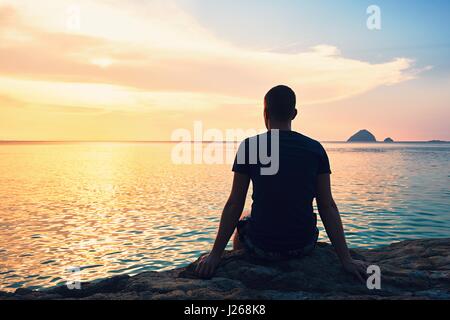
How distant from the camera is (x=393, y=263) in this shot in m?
6.40

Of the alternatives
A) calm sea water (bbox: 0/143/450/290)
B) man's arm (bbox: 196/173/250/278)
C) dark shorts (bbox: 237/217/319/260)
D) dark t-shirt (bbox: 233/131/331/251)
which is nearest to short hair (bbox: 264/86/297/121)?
dark t-shirt (bbox: 233/131/331/251)

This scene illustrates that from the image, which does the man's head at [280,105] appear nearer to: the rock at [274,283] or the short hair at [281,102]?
the short hair at [281,102]

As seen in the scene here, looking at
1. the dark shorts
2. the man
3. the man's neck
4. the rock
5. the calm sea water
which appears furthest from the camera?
the calm sea water

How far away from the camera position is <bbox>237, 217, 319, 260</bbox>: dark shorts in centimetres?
520

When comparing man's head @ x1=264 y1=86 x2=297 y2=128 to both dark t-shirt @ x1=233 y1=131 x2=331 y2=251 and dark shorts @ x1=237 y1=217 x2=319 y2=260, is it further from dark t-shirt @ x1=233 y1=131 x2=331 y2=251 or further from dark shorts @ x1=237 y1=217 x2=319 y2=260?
dark shorts @ x1=237 y1=217 x2=319 y2=260

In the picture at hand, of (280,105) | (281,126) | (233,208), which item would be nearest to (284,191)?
(233,208)

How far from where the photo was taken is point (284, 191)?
483 cm

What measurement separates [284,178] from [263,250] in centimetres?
107

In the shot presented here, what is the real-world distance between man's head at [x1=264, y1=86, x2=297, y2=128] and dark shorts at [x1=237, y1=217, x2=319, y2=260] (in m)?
1.41

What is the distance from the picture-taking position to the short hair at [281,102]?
483cm

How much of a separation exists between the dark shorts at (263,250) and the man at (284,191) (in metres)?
0.03
